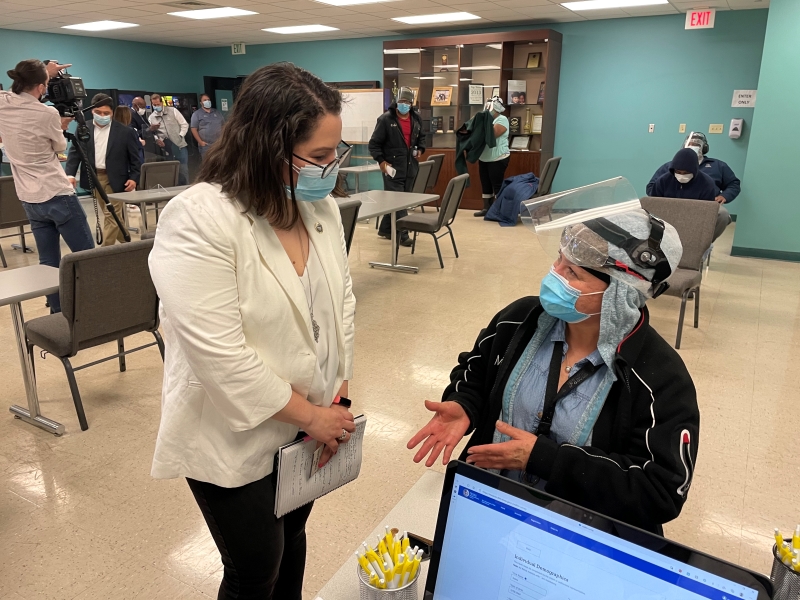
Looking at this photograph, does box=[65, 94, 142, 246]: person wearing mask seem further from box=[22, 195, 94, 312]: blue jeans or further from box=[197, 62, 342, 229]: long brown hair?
box=[197, 62, 342, 229]: long brown hair

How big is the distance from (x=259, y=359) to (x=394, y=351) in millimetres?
2617

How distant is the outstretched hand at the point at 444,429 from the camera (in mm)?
1217

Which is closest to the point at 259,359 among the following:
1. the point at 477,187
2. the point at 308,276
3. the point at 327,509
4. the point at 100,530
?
the point at 308,276

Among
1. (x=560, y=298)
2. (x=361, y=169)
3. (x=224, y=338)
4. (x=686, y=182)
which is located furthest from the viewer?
(x=361, y=169)

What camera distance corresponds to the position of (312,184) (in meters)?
1.25

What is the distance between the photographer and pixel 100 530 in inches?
83.4

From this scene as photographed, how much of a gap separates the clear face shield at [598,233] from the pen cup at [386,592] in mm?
654

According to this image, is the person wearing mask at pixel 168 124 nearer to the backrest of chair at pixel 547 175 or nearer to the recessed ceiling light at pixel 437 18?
the recessed ceiling light at pixel 437 18

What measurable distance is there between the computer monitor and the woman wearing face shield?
0.31m

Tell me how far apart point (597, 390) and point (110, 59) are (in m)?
12.1

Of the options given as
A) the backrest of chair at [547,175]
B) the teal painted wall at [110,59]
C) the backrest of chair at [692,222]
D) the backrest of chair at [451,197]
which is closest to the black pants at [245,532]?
the backrest of chair at [692,222]

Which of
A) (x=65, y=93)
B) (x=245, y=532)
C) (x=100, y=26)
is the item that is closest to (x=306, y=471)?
(x=245, y=532)

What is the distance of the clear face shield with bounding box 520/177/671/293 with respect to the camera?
112cm

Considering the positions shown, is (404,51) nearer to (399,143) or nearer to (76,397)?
(399,143)
